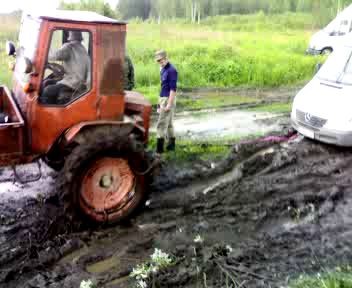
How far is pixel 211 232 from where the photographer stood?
5836 millimetres

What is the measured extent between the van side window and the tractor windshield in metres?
0.22

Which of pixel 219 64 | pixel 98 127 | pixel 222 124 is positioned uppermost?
pixel 98 127

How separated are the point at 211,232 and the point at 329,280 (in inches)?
74.4

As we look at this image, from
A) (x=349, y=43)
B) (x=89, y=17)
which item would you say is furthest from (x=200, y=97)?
(x=89, y=17)

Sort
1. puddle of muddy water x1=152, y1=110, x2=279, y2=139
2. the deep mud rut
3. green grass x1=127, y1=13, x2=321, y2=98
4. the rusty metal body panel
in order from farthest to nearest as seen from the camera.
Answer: green grass x1=127, y1=13, x2=321, y2=98 → puddle of muddy water x1=152, y1=110, x2=279, y2=139 → the rusty metal body panel → the deep mud rut

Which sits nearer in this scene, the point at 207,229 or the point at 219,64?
the point at 207,229

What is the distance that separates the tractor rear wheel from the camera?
18.1 ft

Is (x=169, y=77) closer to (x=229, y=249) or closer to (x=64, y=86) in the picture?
(x=64, y=86)

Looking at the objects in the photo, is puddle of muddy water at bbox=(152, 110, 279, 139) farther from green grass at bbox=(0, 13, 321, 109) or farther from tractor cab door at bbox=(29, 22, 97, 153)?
tractor cab door at bbox=(29, 22, 97, 153)

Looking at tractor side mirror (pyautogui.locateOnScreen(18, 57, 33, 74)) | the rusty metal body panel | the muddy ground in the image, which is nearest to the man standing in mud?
the muddy ground

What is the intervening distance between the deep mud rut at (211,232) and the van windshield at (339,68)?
178 cm

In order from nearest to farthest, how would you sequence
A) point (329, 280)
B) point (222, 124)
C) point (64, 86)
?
1. point (329, 280)
2. point (64, 86)
3. point (222, 124)

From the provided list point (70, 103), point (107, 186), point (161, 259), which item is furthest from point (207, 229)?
point (70, 103)

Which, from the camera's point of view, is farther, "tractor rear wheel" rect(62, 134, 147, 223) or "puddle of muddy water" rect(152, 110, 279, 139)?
"puddle of muddy water" rect(152, 110, 279, 139)
